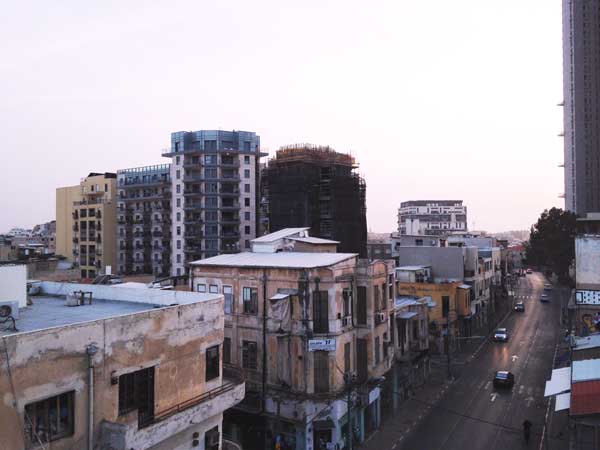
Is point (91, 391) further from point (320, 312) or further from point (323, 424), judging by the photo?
point (323, 424)

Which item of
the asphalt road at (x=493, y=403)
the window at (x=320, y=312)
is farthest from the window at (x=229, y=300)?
the asphalt road at (x=493, y=403)

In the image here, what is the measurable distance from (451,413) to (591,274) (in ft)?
64.0

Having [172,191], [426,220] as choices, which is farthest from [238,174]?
[426,220]

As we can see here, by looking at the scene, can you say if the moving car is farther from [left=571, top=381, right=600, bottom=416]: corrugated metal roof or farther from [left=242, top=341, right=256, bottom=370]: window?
[left=571, top=381, right=600, bottom=416]: corrugated metal roof

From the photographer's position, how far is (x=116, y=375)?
50.1ft

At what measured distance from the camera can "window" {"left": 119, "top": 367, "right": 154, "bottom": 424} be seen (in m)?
15.7

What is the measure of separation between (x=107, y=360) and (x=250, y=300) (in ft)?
62.7

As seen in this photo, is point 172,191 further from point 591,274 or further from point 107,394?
point 107,394

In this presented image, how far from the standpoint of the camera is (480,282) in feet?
224

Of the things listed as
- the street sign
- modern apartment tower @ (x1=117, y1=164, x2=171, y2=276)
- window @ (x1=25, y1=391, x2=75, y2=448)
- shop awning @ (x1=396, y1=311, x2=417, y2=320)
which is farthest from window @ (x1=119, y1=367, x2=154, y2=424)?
modern apartment tower @ (x1=117, y1=164, x2=171, y2=276)

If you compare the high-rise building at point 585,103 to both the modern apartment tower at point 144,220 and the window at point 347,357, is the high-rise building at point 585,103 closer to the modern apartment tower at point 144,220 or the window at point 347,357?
the modern apartment tower at point 144,220

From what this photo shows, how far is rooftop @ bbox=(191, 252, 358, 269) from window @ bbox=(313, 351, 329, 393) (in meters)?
5.66

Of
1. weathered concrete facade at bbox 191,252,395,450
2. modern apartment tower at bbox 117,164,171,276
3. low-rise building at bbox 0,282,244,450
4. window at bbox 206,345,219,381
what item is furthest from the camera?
modern apartment tower at bbox 117,164,171,276

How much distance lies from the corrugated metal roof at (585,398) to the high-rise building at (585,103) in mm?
134328
